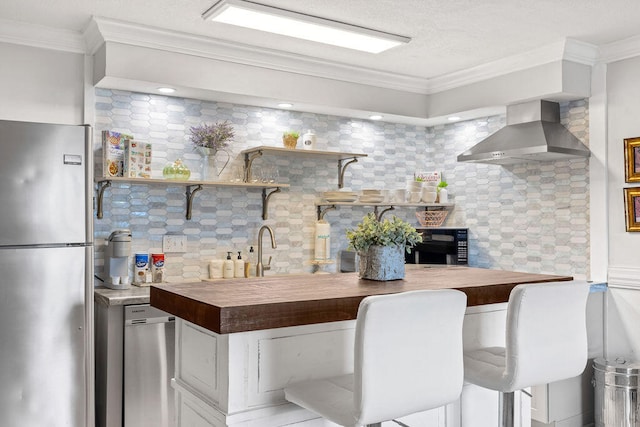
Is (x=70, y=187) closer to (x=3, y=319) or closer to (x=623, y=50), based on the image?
(x=3, y=319)

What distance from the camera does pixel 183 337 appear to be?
2.38m

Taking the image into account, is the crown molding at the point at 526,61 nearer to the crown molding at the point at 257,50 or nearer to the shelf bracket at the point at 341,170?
the crown molding at the point at 257,50

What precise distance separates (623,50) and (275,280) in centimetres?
291

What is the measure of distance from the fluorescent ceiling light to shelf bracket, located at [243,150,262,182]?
3.21 feet

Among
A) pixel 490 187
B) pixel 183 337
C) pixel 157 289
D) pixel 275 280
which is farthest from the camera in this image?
pixel 490 187

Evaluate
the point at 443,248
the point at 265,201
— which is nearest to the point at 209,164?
the point at 265,201

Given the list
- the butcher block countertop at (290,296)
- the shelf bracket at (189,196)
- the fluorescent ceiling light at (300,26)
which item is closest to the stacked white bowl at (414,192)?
the fluorescent ceiling light at (300,26)

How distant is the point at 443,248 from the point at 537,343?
2.69 meters

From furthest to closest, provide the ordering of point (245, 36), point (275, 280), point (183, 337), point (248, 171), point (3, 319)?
point (248, 171) < point (245, 36) < point (3, 319) < point (275, 280) < point (183, 337)

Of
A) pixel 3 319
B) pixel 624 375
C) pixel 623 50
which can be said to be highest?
pixel 623 50

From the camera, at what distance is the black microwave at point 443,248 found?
4.80 meters

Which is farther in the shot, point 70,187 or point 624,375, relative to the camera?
point 624,375

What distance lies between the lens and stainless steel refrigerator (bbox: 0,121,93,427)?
115 inches

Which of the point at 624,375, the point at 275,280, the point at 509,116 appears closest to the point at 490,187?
the point at 509,116
